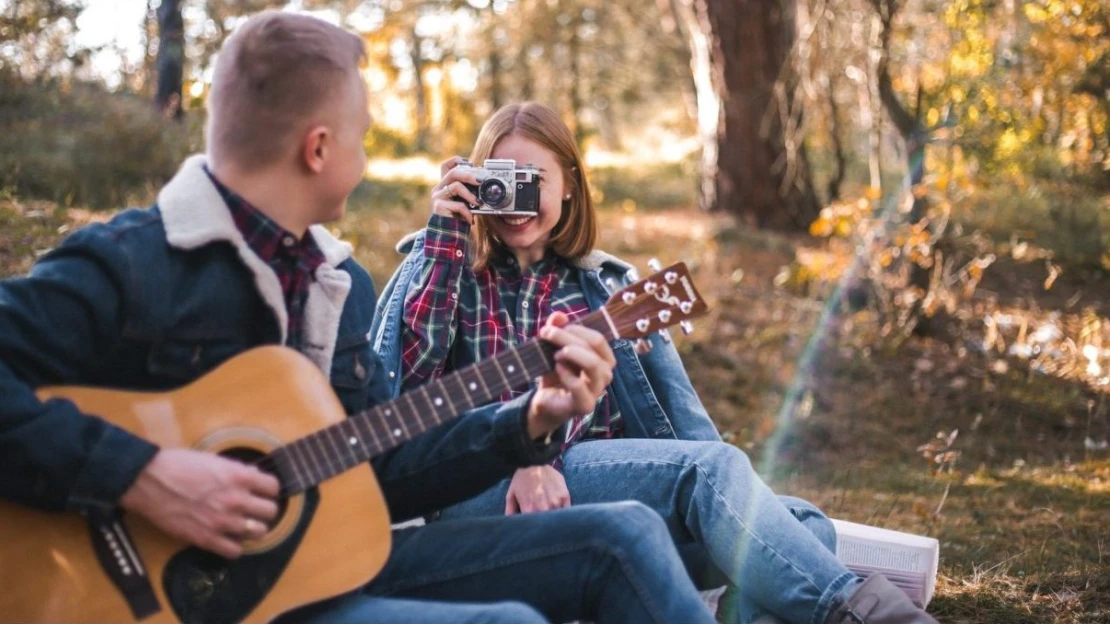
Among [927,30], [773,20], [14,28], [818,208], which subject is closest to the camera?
[14,28]

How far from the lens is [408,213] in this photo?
8.24m

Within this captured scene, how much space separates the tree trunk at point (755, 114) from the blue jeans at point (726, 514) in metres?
4.93

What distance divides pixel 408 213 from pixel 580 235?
5194mm

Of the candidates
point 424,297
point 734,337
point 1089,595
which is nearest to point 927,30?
point 734,337

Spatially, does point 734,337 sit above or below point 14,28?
below

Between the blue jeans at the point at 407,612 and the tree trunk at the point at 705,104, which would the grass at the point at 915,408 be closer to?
the tree trunk at the point at 705,104

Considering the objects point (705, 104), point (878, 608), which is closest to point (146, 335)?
point (878, 608)

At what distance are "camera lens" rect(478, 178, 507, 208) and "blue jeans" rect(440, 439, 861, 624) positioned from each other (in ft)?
2.28

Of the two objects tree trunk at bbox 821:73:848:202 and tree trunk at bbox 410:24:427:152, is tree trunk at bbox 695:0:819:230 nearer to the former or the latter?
tree trunk at bbox 821:73:848:202

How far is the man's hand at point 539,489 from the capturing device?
8.73 feet

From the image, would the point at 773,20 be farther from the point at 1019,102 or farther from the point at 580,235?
the point at 580,235

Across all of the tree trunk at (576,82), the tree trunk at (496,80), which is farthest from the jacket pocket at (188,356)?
the tree trunk at (496,80)

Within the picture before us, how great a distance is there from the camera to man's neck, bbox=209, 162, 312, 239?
2.06 m

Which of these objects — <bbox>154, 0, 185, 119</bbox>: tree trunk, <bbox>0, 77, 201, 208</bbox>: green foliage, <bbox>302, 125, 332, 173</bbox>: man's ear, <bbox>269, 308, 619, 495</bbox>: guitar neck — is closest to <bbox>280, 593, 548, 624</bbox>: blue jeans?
<bbox>269, 308, 619, 495</bbox>: guitar neck
